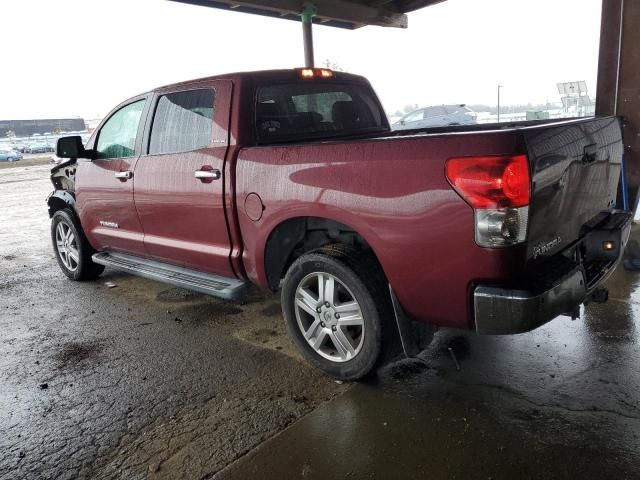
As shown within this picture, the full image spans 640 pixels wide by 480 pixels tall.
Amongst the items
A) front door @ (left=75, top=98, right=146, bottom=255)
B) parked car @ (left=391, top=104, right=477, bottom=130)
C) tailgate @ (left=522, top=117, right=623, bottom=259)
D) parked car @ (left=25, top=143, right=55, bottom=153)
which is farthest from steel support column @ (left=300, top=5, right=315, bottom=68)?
parked car @ (left=25, top=143, right=55, bottom=153)

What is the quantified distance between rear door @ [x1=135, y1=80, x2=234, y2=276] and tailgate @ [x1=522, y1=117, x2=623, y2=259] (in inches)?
79.7

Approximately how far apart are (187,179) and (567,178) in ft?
8.32

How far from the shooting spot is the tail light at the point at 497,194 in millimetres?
2250

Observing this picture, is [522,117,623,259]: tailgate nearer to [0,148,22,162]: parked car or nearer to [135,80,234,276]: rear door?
[135,80,234,276]: rear door

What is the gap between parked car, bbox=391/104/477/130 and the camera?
2014 centimetres

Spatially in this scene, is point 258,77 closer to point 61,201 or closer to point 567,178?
point 567,178

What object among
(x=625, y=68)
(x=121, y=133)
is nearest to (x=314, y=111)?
(x=121, y=133)

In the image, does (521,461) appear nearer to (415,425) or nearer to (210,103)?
(415,425)

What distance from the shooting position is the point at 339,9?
876 cm

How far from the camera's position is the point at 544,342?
11.6 feet

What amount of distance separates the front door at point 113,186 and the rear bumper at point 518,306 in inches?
124

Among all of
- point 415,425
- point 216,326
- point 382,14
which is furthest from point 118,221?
point 382,14

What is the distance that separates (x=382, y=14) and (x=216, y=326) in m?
7.18

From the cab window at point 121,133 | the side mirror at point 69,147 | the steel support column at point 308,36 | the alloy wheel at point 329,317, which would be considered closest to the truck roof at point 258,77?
the cab window at point 121,133
